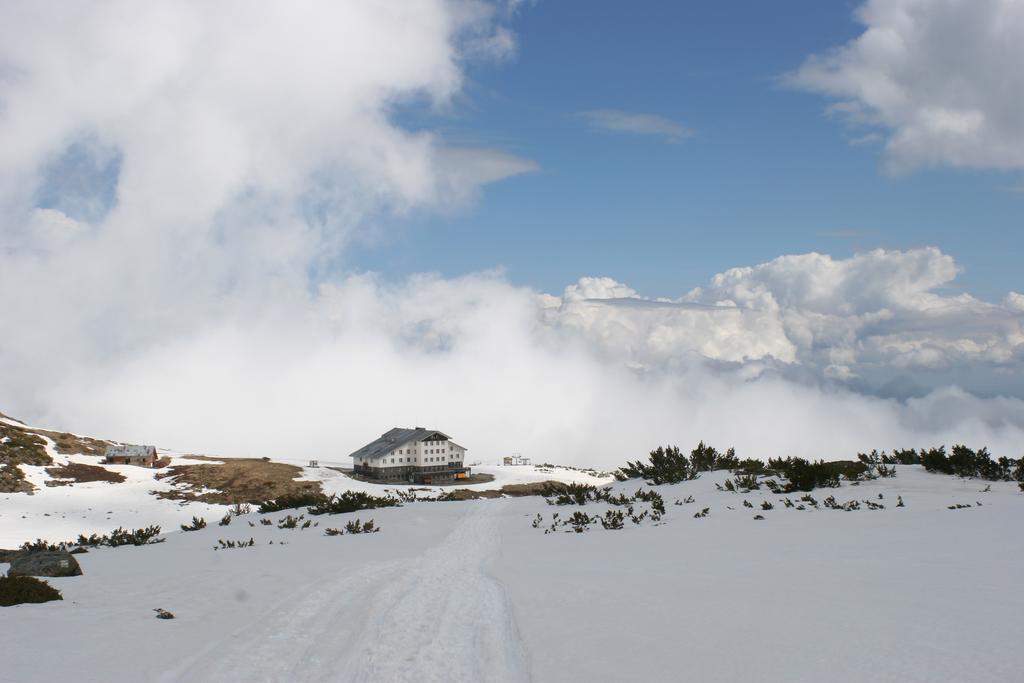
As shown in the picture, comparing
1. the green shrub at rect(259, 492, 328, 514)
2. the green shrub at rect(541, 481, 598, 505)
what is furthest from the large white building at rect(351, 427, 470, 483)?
the green shrub at rect(541, 481, 598, 505)

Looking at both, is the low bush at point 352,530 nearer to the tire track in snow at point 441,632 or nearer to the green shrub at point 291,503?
the tire track in snow at point 441,632

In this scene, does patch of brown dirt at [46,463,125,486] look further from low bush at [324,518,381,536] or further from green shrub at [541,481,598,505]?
green shrub at [541,481,598,505]

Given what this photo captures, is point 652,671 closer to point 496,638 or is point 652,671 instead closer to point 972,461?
point 496,638

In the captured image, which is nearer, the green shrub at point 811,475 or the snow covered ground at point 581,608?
→ the snow covered ground at point 581,608

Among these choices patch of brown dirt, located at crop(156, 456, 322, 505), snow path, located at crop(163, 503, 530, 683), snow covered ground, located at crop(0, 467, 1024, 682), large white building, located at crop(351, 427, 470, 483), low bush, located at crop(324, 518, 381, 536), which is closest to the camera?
snow covered ground, located at crop(0, 467, 1024, 682)

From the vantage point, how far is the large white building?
3612 inches

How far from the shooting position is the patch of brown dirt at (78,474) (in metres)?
63.8

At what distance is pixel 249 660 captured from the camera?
813cm

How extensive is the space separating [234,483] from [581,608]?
229 ft

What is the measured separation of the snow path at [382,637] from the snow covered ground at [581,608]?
4 centimetres

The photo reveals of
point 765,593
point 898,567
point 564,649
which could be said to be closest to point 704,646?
point 564,649

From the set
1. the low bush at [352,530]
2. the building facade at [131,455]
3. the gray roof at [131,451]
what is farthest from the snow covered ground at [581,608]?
the gray roof at [131,451]

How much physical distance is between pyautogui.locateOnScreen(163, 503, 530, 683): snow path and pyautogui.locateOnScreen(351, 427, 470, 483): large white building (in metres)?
78.6

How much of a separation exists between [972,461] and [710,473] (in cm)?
1039
